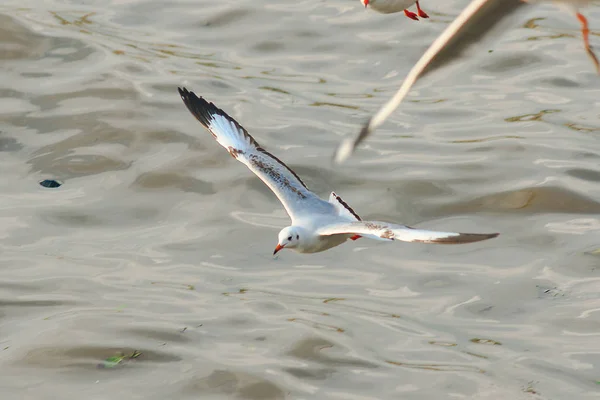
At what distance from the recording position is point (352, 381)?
6.55 meters

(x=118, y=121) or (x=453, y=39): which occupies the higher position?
(x=453, y=39)

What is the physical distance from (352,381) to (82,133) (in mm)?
4548

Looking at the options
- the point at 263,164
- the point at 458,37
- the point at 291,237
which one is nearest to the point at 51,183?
the point at 263,164

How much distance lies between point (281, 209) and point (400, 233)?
3883 millimetres

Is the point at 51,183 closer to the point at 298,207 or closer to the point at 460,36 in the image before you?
the point at 298,207

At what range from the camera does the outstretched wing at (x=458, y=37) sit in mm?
4418

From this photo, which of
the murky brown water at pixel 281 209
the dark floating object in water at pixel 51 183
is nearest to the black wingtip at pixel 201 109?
the murky brown water at pixel 281 209

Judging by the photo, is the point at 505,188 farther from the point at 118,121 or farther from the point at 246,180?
the point at 118,121

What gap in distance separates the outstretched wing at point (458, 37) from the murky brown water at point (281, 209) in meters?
0.07

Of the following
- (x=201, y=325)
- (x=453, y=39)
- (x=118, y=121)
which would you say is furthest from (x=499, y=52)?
(x=453, y=39)

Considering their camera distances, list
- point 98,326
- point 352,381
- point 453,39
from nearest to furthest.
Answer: point 453,39 → point 352,381 → point 98,326

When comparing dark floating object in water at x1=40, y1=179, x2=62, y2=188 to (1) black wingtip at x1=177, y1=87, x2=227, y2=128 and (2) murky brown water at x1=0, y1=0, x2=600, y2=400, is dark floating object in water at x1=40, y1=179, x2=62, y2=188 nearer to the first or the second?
(2) murky brown water at x1=0, y1=0, x2=600, y2=400

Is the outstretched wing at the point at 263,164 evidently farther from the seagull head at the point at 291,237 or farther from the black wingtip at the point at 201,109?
the seagull head at the point at 291,237

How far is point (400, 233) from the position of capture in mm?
5367
